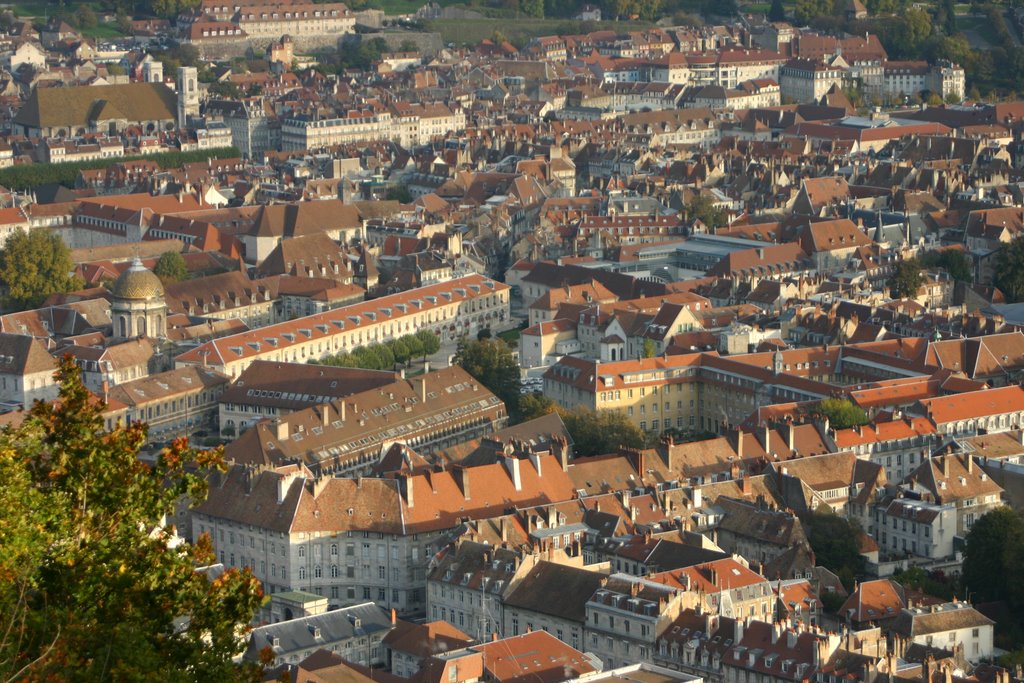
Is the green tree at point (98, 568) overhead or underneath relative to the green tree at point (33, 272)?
overhead

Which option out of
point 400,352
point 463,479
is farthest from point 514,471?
point 400,352

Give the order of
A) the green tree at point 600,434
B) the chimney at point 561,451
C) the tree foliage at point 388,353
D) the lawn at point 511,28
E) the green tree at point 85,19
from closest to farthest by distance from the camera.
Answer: the chimney at point 561,451
the green tree at point 600,434
the tree foliage at point 388,353
the green tree at point 85,19
the lawn at point 511,28

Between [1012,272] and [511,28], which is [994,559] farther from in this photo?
[511,28]

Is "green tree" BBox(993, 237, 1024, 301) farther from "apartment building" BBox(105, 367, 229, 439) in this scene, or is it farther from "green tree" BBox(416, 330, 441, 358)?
"apartment building" BBox(105, 367, 229, 439)

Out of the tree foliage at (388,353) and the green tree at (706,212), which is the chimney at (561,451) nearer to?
the tree foliage at (388,353)

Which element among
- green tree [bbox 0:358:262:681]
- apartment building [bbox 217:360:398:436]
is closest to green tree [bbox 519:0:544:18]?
apartment building [bbox 217:360:398:436]

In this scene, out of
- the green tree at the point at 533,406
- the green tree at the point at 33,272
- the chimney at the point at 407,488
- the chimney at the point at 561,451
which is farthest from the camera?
the green tree at the point at 33,272

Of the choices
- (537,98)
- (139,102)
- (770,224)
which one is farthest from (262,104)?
(770,224)

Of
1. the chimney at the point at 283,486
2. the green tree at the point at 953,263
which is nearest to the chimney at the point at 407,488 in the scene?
the chimney at the point at 283,486
